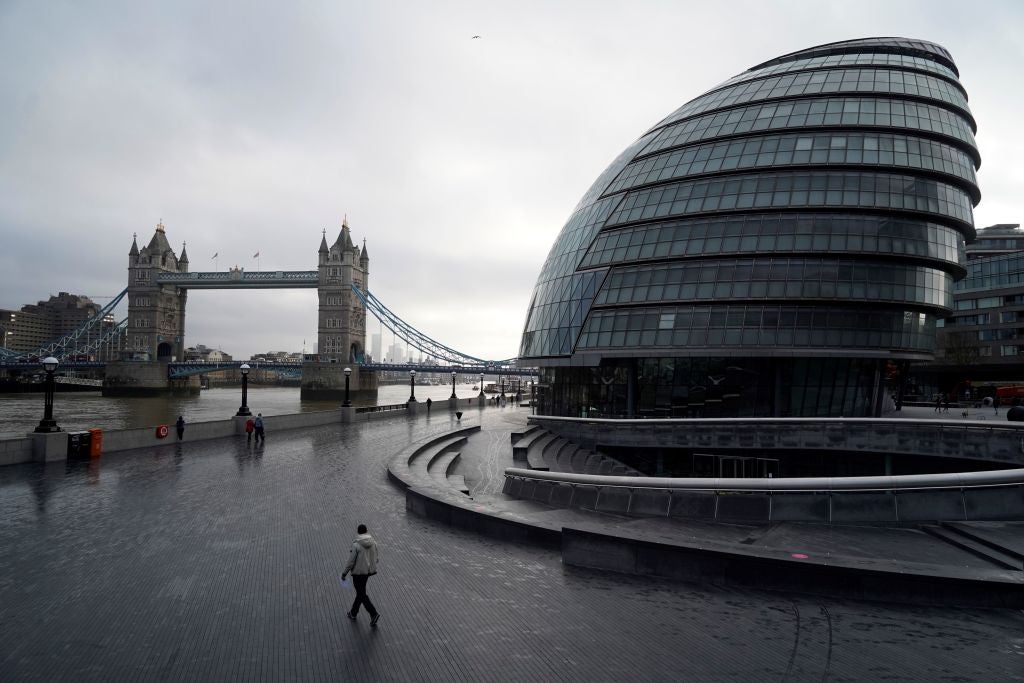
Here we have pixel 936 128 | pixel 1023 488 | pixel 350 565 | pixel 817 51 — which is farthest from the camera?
pixel 817 51

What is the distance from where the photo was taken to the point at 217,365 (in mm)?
123188

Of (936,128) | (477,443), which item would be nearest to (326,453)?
(477,443)

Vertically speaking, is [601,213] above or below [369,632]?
above

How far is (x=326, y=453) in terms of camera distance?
25.7 metres

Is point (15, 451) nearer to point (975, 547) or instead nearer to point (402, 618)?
point (402, 618)

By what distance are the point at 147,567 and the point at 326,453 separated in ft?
50.3

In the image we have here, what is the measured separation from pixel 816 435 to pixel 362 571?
2746 centimetres

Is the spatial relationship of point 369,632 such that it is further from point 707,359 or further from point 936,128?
point 936,128

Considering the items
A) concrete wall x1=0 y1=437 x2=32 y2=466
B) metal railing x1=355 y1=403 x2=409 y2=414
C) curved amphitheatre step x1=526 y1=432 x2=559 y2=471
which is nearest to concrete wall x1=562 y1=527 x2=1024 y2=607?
curved amphitheatre step x1=526 y1=432 x2=559 y2=471

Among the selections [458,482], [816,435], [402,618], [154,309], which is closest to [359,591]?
[402,618]

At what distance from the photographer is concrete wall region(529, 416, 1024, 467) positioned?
24.8 meters

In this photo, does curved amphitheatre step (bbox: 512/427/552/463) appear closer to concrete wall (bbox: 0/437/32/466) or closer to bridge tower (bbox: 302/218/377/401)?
concrete wall (bbox: 0/437/32/466)

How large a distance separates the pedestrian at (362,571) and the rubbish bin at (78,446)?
761 inches

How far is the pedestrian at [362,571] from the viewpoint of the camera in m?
8.34
